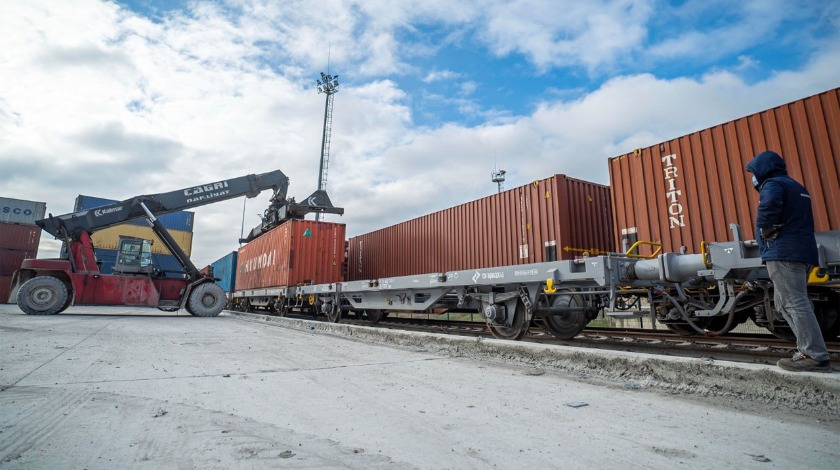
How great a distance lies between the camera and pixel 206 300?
48.3 feet

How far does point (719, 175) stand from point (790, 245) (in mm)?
3212

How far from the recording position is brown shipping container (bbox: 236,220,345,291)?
13.0m

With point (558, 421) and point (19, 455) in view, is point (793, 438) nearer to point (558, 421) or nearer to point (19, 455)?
point (558, 421)

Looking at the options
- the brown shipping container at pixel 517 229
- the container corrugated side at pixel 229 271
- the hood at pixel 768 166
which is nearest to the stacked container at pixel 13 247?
the container corrugated side at pixel 229 271

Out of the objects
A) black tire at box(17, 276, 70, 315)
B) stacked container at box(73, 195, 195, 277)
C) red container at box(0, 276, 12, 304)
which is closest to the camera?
black tire at box(17, 276, 70, 315)

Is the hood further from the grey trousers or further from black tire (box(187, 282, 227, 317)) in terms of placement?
black tire (box(187, 282, 227, 317))

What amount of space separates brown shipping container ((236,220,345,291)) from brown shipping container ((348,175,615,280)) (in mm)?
3374

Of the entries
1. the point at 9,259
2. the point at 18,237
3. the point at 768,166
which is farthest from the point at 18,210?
the point at 768,166

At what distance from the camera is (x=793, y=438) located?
2.21 metres

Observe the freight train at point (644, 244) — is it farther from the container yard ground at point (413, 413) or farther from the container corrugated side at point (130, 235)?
the container corrugated side at point (130, 235)

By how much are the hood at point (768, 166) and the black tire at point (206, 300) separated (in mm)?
15322

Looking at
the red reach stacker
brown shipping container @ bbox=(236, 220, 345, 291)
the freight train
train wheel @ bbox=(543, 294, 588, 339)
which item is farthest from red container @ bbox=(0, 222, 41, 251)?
train wheel @ bbox=(543, 294, 588, 339)

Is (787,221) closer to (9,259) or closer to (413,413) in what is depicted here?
(413,413)

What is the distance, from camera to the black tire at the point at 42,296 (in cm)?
1204
